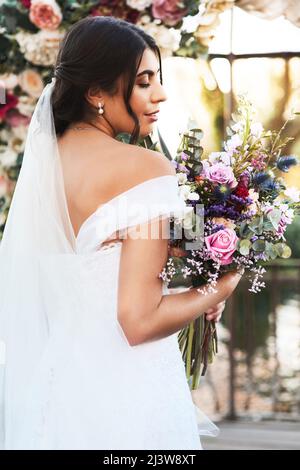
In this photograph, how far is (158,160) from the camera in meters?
1.96

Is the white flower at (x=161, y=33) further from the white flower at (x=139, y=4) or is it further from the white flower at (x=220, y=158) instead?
the white flower at (x=220, y=158)

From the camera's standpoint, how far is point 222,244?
2066 millimetres

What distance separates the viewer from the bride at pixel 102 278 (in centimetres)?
194

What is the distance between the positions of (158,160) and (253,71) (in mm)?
4335

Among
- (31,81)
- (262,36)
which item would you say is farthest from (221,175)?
(262,36)

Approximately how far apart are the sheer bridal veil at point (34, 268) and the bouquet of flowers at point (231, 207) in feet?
0.88

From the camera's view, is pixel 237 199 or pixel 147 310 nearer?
pixel 147 310

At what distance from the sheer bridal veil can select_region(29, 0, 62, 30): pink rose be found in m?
1.40

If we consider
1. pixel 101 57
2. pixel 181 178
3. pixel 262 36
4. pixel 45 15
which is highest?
pixel 262 36

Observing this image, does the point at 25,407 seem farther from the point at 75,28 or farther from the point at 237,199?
the point at 75,28

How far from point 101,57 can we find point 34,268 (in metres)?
0.57

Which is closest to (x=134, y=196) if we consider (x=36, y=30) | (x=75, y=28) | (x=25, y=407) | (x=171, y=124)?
(x=75, y=28)

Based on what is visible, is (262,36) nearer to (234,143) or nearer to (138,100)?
(234,143)

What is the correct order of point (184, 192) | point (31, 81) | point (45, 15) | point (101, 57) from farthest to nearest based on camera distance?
point (31, 81), point (45, 15), point (184, 192), point (101, 57)
